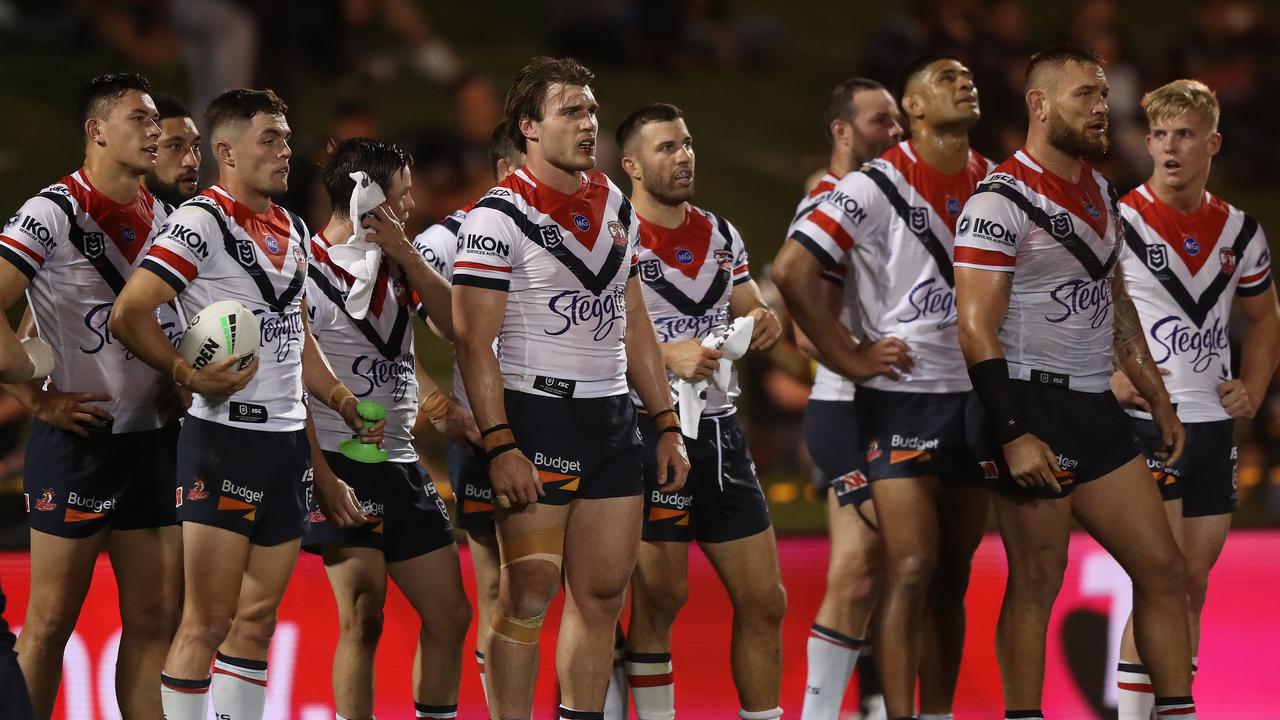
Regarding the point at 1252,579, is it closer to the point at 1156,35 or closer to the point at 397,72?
the point at 397,72

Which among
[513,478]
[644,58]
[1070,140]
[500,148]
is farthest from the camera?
[644,58]

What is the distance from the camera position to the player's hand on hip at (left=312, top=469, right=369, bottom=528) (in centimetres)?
546

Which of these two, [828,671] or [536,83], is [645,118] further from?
[828,671]

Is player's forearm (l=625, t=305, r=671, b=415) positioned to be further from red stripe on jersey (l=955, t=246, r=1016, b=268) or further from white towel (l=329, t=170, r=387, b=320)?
red stripe on jersey (l=955, t=246, r=1016, b=268)

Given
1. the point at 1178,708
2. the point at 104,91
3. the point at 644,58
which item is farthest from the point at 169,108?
the point at 644,58

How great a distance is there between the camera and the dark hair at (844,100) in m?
7.06

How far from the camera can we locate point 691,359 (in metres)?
5.91

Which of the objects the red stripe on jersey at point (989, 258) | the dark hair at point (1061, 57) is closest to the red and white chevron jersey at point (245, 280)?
the red stripe on jersey at point (989, 258)

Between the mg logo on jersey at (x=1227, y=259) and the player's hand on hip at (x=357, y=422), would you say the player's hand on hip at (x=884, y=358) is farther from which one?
the player's hand on hip at (x=357, y=422)

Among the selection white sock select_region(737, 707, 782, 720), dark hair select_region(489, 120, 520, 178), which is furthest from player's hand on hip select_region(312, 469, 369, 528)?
white sock select_region(737, 707, 782, 720)

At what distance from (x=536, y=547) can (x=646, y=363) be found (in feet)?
2.73

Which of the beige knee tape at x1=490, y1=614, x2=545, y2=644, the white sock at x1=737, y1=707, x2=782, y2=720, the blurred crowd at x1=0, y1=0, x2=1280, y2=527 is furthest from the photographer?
the blurred crowd at x1=0, y1=0, x2=1280, y2=527

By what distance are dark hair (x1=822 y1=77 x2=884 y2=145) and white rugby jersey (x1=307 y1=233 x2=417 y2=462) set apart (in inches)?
91.9

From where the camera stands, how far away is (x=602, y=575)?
5203 millimetres
